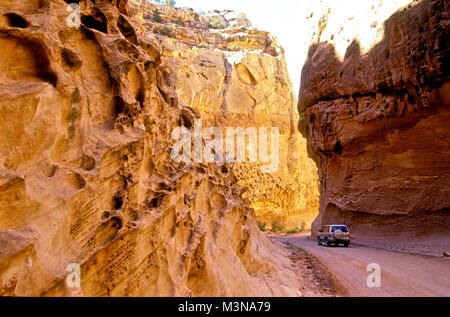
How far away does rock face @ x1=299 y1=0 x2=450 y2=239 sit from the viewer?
45.2ft

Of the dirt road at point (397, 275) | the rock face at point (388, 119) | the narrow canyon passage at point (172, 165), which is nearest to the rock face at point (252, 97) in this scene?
the rock face at point (388, 119)

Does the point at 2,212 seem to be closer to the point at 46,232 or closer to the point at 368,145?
the point at 46,232

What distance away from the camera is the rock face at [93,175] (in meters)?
3.32

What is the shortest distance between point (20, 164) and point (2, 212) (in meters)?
0.58

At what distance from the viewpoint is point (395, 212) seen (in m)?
16.1

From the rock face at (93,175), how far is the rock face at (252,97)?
25.2 m

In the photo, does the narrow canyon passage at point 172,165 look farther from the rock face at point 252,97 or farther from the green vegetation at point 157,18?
the green vegetation at point 157,18

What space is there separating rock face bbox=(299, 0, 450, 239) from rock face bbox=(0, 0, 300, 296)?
1170 centimetres

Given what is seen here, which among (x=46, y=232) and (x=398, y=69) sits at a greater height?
(x=398, y=69)

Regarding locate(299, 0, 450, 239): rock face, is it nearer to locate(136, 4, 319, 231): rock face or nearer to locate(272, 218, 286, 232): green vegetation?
locate(272, 218, 286, 232): green vegetation

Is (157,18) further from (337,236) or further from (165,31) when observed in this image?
(337,236)

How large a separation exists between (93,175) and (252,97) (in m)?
31.6

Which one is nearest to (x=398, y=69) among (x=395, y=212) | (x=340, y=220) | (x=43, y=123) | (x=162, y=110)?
(x=395, y=212)

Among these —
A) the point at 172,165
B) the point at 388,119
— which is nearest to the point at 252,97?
the point at 388,119
